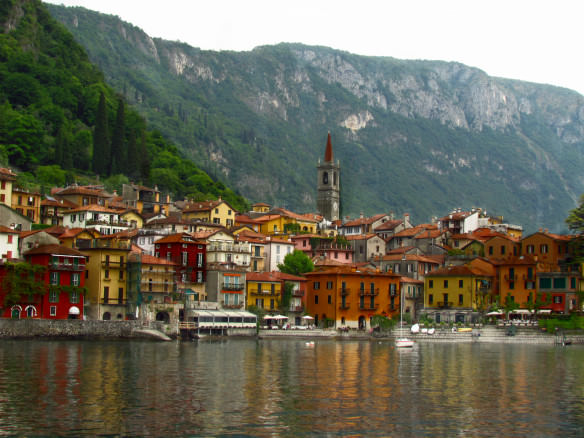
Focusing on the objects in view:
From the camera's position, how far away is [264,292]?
10869 cm

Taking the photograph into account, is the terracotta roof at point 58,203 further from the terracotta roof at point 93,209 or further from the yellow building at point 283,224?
the yellow building at point 283,224

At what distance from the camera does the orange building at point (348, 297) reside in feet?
361

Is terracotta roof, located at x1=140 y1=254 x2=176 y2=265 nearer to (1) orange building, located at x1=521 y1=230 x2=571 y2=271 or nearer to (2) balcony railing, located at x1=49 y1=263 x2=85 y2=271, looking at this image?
(2) balcony railing, located at x1=49 y1=263 x2=85 y2=271

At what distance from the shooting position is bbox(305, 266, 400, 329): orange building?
11012cm

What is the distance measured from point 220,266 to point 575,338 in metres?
39.8

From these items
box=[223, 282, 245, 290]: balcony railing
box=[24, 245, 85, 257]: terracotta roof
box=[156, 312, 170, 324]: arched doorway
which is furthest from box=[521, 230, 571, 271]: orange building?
box=[24, 245, 85, 257]: terracotta roof

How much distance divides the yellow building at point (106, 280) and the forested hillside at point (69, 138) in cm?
4040

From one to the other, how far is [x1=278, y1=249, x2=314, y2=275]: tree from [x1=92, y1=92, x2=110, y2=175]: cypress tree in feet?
175

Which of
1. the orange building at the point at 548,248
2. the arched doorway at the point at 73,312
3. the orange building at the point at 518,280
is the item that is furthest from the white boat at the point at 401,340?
the arched doorway at the point at 73,312

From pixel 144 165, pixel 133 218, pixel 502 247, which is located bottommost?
pixel 502 247

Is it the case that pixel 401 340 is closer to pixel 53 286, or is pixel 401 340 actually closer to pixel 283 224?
pixel 53 286

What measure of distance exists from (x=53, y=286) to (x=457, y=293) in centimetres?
5037

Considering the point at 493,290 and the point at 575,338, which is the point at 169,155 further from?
the point at 575,338

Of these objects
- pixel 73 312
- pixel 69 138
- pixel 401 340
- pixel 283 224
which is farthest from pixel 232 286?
pixel 69 138
